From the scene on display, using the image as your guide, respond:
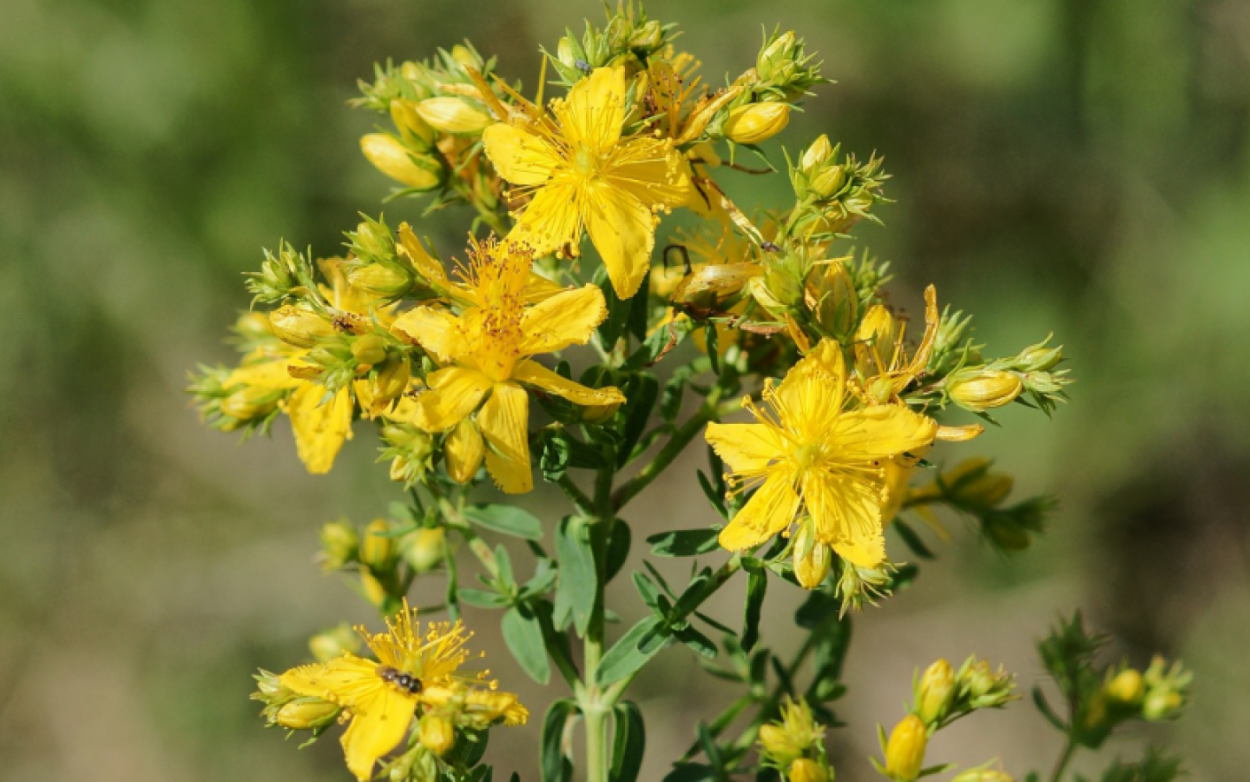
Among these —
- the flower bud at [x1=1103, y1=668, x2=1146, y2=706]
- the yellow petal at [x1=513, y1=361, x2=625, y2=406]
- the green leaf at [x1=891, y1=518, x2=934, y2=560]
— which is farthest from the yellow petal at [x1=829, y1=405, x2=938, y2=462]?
the flower bud at [x1=1103, y1=668, x2=1146, y2=706]

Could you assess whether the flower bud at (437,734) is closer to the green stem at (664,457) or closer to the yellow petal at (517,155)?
the green stem at (664,457)

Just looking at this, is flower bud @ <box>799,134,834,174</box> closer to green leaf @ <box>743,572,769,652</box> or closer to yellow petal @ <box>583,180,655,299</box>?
yellow petal @ <box>583,180,655,299</box>

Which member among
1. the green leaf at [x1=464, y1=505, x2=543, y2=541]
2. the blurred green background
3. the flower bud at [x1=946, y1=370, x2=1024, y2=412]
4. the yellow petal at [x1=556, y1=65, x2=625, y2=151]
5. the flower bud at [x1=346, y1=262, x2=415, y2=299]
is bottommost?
the flower bud at [x1=946, y1=370, x2=1024, y2=412]

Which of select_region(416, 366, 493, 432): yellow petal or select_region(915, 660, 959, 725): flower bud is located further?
select_region(915, 660, 959, 725): flower bud

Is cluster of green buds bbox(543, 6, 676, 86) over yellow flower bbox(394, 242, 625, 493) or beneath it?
over

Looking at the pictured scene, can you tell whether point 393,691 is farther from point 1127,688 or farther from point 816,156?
point 1127,688

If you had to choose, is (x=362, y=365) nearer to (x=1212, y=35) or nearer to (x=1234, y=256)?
(x=1234, y=256)

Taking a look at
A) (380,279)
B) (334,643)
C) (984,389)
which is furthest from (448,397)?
(334,643)
